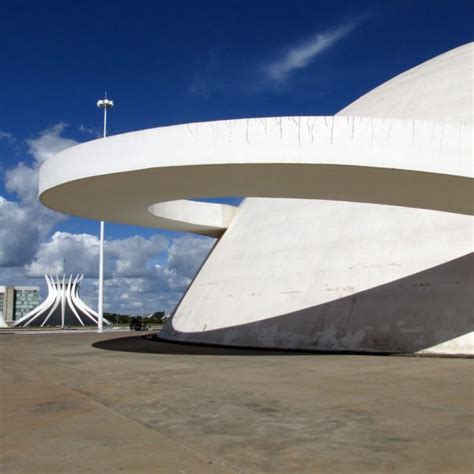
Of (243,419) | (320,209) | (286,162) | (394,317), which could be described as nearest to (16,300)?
(320,209)

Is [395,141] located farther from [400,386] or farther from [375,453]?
[375,453]

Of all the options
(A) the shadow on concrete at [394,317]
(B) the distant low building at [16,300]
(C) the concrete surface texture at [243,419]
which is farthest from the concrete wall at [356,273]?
(B) the distant low building at [16,300]

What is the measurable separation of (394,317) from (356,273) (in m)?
1.85

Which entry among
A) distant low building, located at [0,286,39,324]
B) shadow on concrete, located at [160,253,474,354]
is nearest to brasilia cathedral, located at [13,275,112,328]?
distant low building, located at [0,286,39,324]

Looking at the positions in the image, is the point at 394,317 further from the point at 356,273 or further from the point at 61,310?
the point at 61,310

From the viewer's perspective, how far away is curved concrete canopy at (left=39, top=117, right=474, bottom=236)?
375 inches

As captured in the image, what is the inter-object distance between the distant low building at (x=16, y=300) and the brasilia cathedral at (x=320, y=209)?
67579 millimetres

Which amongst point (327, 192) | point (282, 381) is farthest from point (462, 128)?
point (282, 381)

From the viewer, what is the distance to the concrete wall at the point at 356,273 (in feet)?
43.4

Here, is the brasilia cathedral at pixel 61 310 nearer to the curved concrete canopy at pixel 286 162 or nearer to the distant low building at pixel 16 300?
the distant low building at pixel 16 300

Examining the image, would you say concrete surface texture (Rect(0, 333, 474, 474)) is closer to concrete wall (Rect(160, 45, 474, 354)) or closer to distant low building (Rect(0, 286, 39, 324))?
concrete wall (Rect(160, 45, 474, 354))

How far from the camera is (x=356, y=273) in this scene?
14859 mm

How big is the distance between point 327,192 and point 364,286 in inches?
153

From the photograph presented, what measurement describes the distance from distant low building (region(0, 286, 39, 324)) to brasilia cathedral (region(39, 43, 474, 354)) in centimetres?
6758
